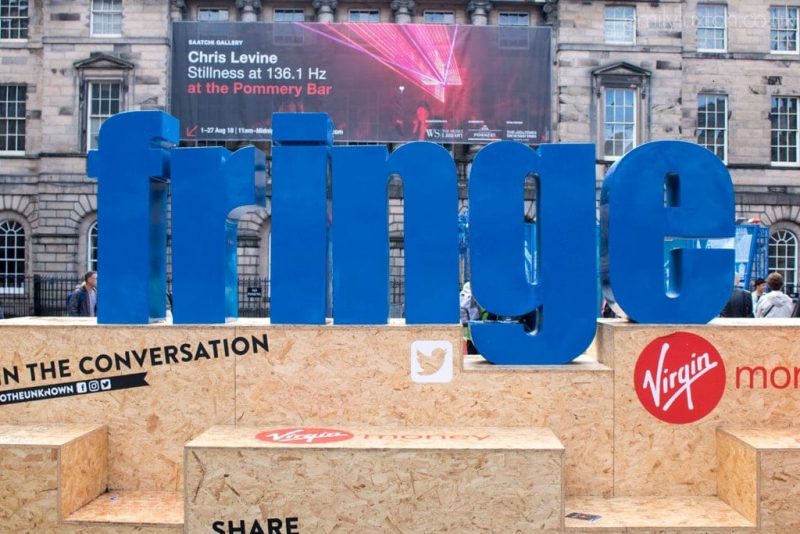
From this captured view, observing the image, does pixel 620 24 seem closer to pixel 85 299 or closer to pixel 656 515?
pixel 85 299

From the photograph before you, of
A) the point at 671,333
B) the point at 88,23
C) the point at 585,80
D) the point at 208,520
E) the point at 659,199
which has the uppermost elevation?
the point at 88,23

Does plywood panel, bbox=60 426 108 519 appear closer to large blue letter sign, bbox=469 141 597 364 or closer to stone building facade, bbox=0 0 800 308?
large blue letter sign, bbox=469 141 597 364

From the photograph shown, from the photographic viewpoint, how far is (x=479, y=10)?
Result: 98.1ft

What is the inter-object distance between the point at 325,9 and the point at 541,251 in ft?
85.7

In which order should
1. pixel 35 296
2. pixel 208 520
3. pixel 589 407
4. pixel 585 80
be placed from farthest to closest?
pixel 585 80 < pixel 35 296 < pixel 589 407 < pixel 208 520

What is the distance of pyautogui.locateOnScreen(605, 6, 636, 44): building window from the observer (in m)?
29.6

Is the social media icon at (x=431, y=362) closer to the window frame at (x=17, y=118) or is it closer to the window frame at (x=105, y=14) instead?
the window frame at (x=105, y=14)

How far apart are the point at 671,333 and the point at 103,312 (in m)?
3.87

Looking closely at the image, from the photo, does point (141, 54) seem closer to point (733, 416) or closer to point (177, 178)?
point (177, 178)

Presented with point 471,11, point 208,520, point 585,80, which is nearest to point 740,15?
point 585,80

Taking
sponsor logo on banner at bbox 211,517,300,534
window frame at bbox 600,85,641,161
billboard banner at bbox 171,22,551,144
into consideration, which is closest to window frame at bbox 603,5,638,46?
window frame at bbox 600,85,641,161

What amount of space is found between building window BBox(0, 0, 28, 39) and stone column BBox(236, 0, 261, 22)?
24.4ft

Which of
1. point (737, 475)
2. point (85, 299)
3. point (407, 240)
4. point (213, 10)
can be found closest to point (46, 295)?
point (213, 10)

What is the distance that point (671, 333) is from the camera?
5.57 meters
